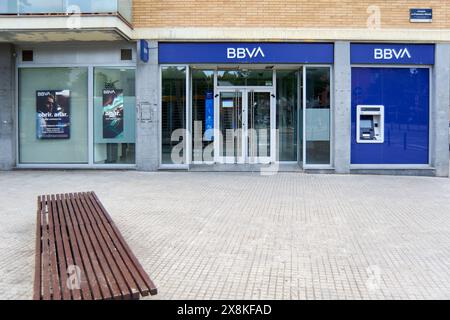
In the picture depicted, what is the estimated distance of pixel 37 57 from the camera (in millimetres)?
12273

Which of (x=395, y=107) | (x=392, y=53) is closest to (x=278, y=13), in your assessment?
(x=392, y=53)

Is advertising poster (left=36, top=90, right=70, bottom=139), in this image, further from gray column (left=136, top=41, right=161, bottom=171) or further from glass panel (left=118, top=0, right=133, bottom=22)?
glass panel (left=118, top=0, right=133, bottom=22)

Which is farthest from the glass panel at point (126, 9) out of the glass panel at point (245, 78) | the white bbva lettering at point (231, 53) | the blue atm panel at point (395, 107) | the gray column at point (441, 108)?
the gray column at point (441, 108)

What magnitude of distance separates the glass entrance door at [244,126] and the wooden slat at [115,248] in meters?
7.45

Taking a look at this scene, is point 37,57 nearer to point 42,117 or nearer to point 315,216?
point 42,117

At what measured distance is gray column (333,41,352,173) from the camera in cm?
1175

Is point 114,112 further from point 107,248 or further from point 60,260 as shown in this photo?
point 60,260

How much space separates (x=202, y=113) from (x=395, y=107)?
519 centimetres

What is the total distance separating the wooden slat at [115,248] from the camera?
3166 mm

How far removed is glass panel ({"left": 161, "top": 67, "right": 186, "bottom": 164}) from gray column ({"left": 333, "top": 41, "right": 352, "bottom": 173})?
3953 millimetres

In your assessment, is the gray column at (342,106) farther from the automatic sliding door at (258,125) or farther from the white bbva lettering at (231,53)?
the white bbva lettering at (231,53)

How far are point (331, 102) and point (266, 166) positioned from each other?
247 cm

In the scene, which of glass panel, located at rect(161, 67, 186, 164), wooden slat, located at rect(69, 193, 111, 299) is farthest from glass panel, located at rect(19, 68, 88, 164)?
wooden slat, located at rect(69, 193, 111, 299)
